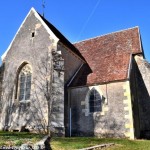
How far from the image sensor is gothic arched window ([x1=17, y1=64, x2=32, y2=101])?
58.9ft

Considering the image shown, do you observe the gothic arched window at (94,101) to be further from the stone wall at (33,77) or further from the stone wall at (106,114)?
the stone wall at (33,77)

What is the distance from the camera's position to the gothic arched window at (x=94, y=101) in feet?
53.9

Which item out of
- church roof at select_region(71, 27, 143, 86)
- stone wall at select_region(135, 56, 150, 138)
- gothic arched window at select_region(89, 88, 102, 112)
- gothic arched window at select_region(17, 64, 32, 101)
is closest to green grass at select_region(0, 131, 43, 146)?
gothic arched window at select_region(89, 88, 102, 112)

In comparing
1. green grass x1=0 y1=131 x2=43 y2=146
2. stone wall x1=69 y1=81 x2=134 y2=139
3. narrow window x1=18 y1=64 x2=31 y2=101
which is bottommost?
green grass x1=0 y1=131 x2=43 y2=146

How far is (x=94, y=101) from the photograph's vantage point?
54.7 feet

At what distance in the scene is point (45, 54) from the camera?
17.8 metres

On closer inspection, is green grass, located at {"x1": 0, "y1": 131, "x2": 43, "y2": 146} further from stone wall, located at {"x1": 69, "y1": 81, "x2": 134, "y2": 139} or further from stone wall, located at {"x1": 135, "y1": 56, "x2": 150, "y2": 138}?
stone wall, located at {"x1": 135, "y1": 56, "x2": 150, "y2": 138}

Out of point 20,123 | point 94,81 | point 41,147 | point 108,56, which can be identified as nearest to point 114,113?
point 94,81

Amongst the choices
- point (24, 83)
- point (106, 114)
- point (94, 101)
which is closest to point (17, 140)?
point (106, 114)

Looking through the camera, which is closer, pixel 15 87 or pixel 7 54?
pixel 15 87

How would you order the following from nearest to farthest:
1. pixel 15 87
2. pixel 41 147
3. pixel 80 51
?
1. pixel 41 147
2. pixel 15 87
3. pixel 80 51

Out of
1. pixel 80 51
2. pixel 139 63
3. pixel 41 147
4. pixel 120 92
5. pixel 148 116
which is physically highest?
pixel 80 51

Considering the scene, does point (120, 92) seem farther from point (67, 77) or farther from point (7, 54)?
point (7, 54)

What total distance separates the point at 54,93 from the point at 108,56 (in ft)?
18.8
